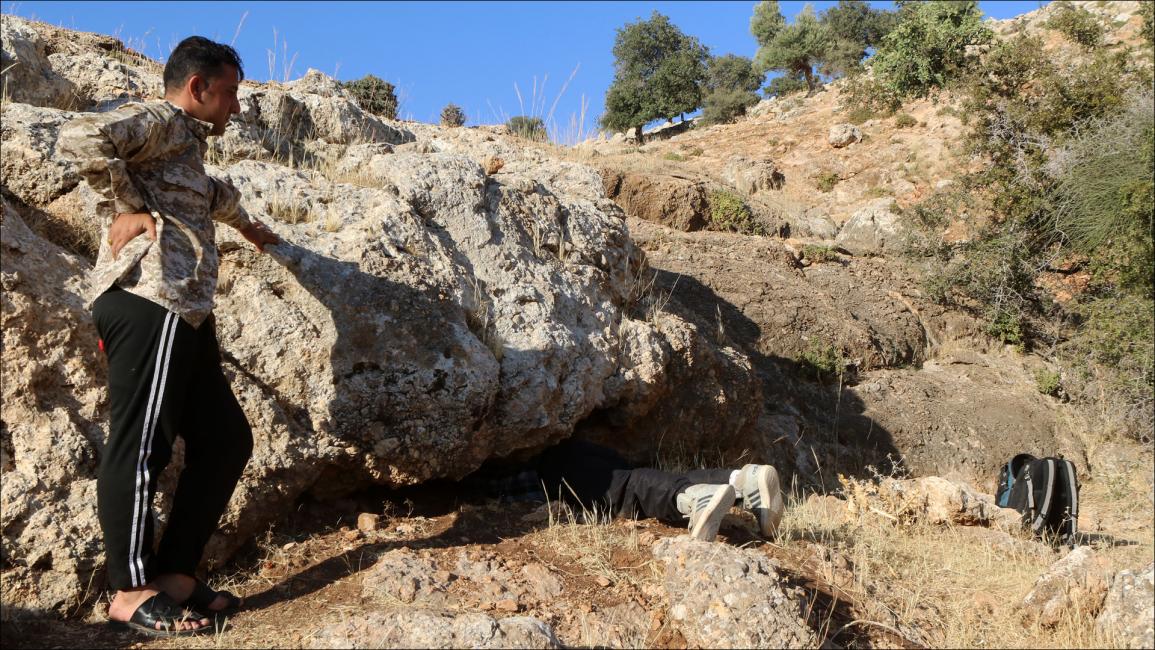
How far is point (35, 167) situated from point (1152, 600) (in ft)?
16.7

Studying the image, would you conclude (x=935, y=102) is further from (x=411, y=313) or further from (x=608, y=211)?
(x=411, y=313)

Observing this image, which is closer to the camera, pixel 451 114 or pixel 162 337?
pixel 162 337

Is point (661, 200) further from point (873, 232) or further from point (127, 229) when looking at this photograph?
point (127, 229)

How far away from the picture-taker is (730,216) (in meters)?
10.0

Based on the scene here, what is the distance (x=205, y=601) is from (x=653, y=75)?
26.2 metres

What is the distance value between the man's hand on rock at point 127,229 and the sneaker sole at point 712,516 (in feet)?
7.83

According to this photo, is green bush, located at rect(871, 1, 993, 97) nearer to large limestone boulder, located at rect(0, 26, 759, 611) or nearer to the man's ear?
large limestone boulder, located at rect(0, 26, 759, 611)


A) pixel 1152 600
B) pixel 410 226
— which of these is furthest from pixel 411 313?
pixel 1152 600

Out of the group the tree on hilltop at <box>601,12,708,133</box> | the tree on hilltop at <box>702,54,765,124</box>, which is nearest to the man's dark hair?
the tree on hilltop at <box>702,54,765,124</box>

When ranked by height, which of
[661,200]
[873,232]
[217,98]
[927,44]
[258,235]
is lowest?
[258,235]

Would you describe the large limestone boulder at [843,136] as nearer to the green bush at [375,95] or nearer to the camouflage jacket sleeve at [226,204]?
the green bush at [375,95]

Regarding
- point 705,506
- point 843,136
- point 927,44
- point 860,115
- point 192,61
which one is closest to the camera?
point 192,61

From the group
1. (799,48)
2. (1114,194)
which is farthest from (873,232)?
(799,48)

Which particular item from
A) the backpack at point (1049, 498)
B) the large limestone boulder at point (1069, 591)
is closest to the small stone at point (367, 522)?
the large limestone boulder at point (1069, 591)
